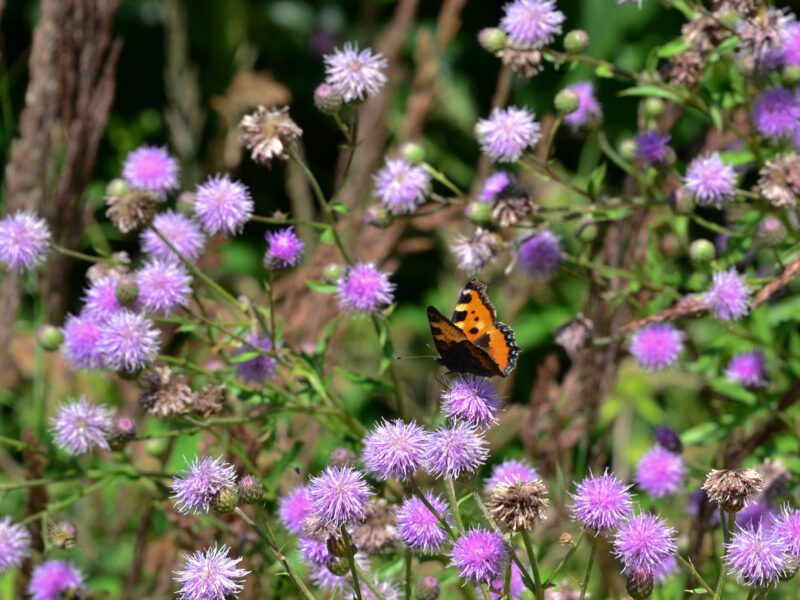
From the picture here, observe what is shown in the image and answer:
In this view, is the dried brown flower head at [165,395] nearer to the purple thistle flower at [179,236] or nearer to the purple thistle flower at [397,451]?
the purple thistle flower at [179,236]

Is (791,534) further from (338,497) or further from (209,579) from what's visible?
(209,579)

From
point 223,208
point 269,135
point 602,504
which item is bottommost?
point 602,504

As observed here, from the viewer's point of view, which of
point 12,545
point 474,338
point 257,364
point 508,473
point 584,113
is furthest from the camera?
point 584,113

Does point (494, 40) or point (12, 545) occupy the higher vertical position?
A: point (494, 40)

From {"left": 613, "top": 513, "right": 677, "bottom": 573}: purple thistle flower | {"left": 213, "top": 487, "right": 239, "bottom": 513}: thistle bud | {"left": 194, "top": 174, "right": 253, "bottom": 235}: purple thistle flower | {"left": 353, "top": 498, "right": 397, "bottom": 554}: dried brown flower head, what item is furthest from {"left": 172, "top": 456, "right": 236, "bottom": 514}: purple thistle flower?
{"left": 194, "top": 174, "right": 253, "bottom": 235}: purple thistle flower

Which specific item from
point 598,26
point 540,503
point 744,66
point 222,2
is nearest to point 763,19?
point 744,66

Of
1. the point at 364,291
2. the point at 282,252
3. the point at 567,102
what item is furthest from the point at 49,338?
the point at 567,102
